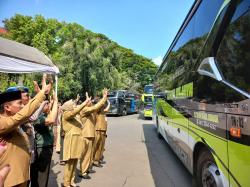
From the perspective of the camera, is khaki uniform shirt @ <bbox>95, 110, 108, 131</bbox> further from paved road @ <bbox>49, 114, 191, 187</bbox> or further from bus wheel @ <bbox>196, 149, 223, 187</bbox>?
bus wheel @ <bbox>196, 149, 223, 187</bbox>

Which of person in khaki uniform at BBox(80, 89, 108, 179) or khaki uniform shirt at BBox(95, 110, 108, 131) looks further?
khaki uniform shirt at BBox(95, 110, 108, 131)

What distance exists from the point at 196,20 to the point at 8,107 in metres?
4.18

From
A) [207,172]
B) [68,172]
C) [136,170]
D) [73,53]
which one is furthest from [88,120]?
[73,53]

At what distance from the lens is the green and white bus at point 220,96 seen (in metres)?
3.27

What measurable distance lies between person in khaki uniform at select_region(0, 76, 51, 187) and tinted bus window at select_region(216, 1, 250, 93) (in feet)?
7.17

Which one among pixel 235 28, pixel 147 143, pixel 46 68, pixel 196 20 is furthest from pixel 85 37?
pixel 235 28

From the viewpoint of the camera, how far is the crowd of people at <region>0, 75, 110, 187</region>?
319cm

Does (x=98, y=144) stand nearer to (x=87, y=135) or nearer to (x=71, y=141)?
(x=87, y=135)

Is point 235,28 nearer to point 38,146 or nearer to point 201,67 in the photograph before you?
point 201,67

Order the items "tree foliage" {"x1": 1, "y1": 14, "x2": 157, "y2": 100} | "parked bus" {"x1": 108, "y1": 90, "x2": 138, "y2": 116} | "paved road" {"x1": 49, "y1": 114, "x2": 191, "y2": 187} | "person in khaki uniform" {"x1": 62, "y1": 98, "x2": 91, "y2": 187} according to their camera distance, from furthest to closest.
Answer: "parked bus" {"x1": 108, "y1": 90, "x2": 138, "y2": 116} → "tree foliage" {"x1": 1, "y1": 14, "x2": 157, "y2": 100} → "paved road" {"x1": 49, "y1": 114, "x2": 191, "y2": 187} → "person in khaki uniform" {"x1": 62, "y1": 98, "x2": 91, "y2": 187}

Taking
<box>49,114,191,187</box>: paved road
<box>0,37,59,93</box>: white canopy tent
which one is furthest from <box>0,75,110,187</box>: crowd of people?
<box>0,37,59,93</box>: white canopy tent

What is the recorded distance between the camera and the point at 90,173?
7473 millimetres

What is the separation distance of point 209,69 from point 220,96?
0.59m

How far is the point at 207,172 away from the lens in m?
4.43
